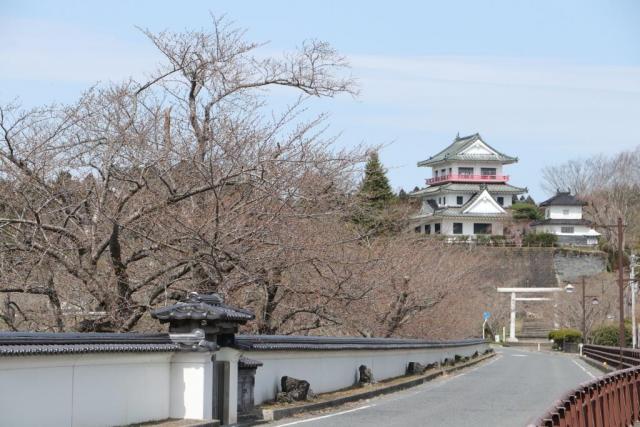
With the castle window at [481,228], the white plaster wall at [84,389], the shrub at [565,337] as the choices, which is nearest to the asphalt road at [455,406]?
the white plaster wall at [84,389]

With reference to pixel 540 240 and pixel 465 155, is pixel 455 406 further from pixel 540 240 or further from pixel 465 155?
pixel 465 155

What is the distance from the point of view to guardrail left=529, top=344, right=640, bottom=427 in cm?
951

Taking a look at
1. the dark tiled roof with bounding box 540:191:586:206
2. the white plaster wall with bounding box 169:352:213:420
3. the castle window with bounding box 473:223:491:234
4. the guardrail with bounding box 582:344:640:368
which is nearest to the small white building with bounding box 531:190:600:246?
the dark tiled roof with bounding box 540:191:586:206

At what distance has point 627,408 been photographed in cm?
1609

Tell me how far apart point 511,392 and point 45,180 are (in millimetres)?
13041

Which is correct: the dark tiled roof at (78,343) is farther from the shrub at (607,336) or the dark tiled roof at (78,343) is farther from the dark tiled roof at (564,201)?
the dark tiled roof at (564,201)

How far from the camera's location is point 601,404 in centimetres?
1284

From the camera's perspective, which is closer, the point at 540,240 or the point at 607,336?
the point at 607,336

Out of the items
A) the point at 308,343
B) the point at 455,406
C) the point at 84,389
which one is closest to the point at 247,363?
the point at 308,343

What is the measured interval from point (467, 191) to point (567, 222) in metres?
12.8

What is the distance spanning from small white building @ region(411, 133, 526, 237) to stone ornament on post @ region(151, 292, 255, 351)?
98.9 metres

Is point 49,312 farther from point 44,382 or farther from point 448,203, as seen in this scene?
point 448,203

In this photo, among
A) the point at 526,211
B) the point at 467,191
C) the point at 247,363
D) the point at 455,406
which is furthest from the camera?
the point at 526,211

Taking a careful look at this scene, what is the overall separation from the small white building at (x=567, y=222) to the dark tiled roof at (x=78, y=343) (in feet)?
357
